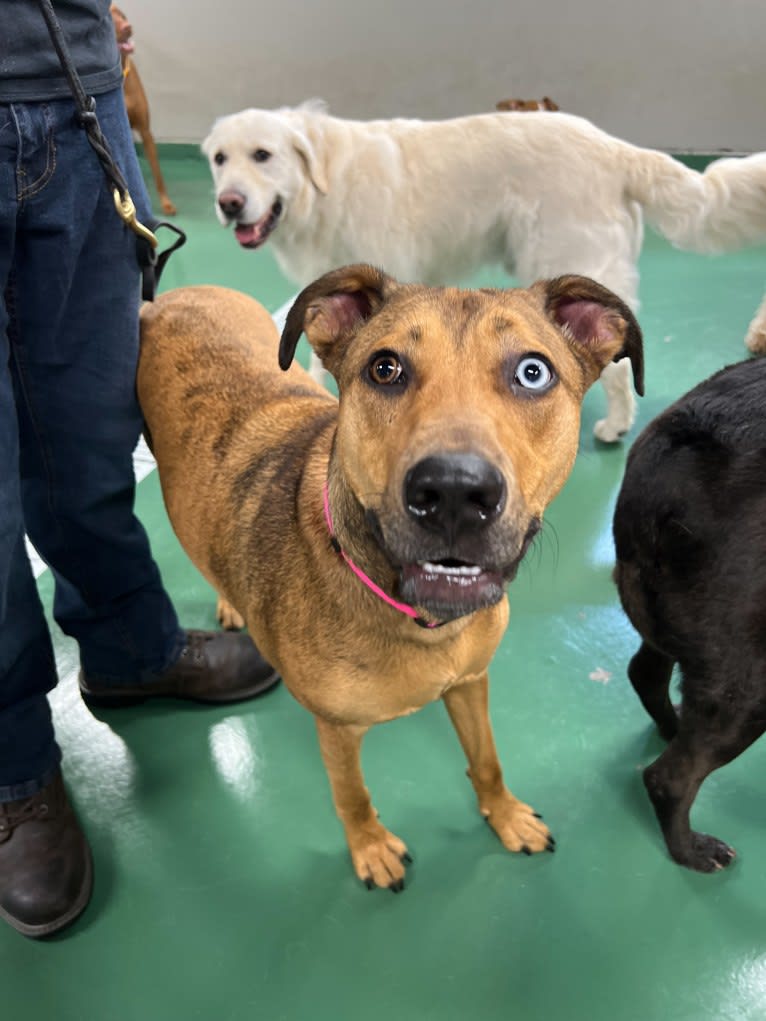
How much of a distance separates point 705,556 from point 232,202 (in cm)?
264

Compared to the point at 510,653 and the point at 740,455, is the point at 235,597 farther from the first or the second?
the point at 740,455

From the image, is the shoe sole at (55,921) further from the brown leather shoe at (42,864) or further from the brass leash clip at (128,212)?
the brass leash clip at (128,212)

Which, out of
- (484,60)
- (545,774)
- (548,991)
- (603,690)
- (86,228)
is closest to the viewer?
(86,228)

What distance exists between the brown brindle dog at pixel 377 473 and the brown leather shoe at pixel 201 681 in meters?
0.39

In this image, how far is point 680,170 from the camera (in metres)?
3.05

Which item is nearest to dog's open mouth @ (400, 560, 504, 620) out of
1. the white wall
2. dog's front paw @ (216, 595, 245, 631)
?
dog's front paw @ (216, 595, 245, 631)

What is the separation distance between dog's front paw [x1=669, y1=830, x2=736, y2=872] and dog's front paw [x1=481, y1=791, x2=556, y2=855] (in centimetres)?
31

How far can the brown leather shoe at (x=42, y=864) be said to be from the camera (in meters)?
1.82

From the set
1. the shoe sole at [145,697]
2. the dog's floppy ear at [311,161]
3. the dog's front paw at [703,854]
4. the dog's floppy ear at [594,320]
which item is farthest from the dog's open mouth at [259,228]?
the dog's front paw at [703,854]

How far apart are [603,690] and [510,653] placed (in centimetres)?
31

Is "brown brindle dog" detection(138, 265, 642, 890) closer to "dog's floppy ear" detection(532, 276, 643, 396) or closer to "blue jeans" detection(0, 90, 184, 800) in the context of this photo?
"dog's floppy ear" detection(532, 276, 643, 396)

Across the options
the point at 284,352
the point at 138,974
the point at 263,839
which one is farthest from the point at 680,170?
the point at 138,974

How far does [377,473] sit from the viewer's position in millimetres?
1246

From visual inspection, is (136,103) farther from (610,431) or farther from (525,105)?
(610,431)
